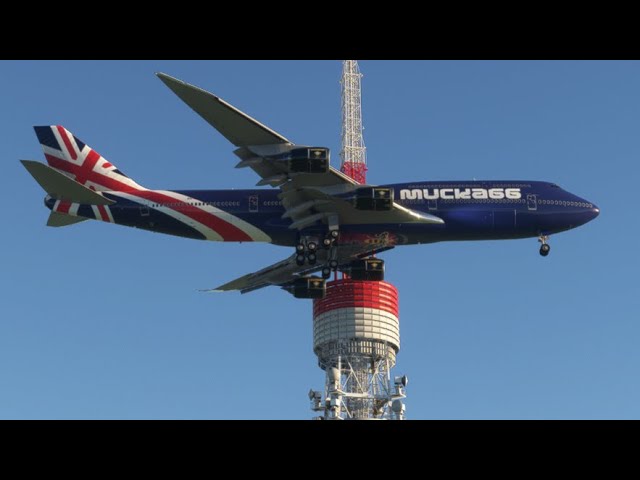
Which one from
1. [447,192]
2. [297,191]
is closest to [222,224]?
[297,191]

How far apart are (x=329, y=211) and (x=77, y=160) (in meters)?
22.7

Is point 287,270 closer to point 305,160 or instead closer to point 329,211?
point 329,211

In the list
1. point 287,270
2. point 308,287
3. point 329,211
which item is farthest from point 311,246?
point 287,270

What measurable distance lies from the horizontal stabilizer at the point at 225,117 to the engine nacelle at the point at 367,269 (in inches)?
618

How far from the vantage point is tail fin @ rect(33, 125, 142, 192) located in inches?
3376

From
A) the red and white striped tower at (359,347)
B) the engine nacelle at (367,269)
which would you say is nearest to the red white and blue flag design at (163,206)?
the engine nacelle at (367,269)

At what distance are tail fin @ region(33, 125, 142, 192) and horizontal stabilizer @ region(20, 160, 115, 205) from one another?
418 centimetres

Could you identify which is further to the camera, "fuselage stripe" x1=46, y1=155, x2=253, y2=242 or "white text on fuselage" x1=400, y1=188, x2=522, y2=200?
"fuselage stripe" x1=46, y1=155, x2=253, y2=242

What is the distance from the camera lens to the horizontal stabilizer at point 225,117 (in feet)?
228

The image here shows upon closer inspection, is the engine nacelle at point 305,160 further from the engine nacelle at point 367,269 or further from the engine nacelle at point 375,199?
the engine nacelle at point 367,269

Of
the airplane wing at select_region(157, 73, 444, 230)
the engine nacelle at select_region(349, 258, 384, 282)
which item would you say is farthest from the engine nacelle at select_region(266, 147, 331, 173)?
the engine nacelle at select_region(349, 258, 384, 282)

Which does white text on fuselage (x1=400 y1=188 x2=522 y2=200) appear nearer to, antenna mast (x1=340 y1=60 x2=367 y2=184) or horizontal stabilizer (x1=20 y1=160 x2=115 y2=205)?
horizontal stabilizer (x1=20 y1=160 x2=115 y2=205)

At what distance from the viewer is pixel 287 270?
9069 centimetres

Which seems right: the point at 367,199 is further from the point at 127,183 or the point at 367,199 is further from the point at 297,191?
the point at 127,183
